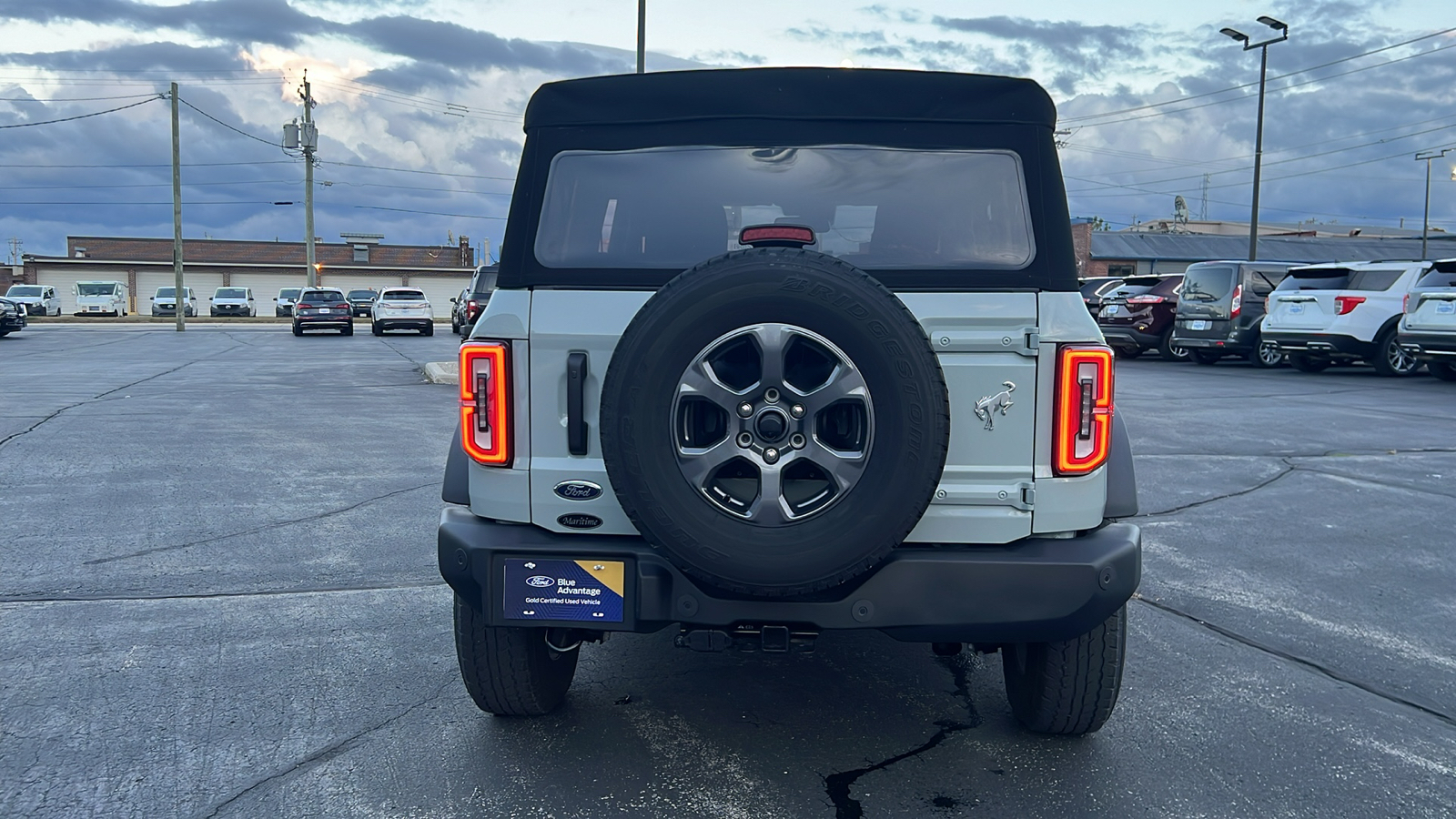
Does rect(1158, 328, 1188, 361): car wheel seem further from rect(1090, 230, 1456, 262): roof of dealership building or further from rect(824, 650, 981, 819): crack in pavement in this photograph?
rect(1090, 230, 1456, 262): roof of dealership building

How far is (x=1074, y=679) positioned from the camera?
3.47 metres

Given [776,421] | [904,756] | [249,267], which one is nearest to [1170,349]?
[904,756]

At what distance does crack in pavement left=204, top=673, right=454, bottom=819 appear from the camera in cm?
322

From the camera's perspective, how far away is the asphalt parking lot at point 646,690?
128 inches

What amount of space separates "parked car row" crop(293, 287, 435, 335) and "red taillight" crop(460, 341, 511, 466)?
33922 millimetres

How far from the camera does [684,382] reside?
295cm

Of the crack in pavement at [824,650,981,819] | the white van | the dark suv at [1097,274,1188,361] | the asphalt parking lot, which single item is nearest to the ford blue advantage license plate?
the asphalt parking lot

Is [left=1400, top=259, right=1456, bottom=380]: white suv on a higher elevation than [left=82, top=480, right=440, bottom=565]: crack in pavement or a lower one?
higher

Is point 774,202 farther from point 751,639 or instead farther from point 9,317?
point 9,317

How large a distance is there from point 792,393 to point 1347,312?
17.7 metres

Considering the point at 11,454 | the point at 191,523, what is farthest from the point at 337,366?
the point at 191,523

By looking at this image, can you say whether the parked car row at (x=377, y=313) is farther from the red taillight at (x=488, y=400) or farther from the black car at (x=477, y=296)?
the red taillight at (x=488, y=400)

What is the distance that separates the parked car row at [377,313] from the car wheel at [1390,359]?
2682cm


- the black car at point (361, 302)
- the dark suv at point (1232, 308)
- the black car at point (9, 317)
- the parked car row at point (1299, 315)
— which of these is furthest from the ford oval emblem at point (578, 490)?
the black car at point (361, 302)
